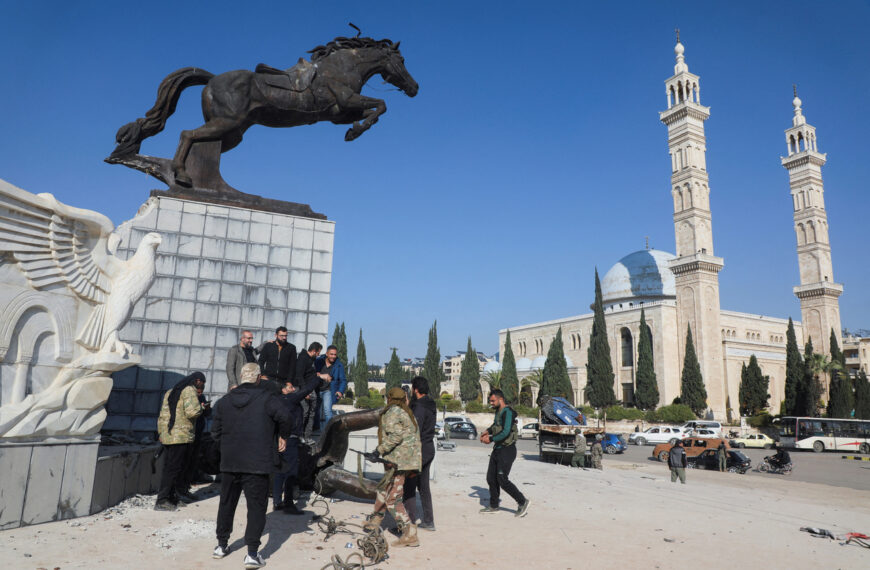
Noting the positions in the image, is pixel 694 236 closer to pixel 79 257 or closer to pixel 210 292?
pixel 210 292

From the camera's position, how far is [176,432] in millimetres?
5570

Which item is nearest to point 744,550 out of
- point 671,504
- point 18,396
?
point 671,504

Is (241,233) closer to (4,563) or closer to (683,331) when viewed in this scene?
(4,563)

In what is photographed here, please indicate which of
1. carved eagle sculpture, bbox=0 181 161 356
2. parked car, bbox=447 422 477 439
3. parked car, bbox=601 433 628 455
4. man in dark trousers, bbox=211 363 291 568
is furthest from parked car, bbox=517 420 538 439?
man in dark trousers, bbox=211 363 291 568

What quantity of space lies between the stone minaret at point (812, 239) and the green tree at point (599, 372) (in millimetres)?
18002

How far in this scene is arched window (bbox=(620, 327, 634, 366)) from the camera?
51.6 metres

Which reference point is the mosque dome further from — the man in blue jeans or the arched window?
the man in blue jeans

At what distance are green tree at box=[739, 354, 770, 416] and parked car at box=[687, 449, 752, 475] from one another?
81.0ft

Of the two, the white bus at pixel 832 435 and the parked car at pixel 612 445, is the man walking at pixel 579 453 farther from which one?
the white bus at pixel 832 435

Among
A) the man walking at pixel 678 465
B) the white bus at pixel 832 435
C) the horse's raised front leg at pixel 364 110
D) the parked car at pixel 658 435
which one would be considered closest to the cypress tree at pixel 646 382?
the parked car at pixel 658 435

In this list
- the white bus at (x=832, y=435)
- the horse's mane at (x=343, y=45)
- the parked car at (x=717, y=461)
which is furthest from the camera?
the white bus at (x=832, y=435)

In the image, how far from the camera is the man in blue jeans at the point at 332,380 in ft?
23.2

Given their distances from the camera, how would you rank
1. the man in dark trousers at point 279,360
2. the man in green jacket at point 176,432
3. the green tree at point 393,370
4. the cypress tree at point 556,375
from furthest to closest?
the green tree at point 393,370, the cypress tree at point 556,375, the man in dark trousers at point 279,360, the man in green jacket at point 176,432

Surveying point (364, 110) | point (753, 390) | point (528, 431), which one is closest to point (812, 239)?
point (753, 390)
